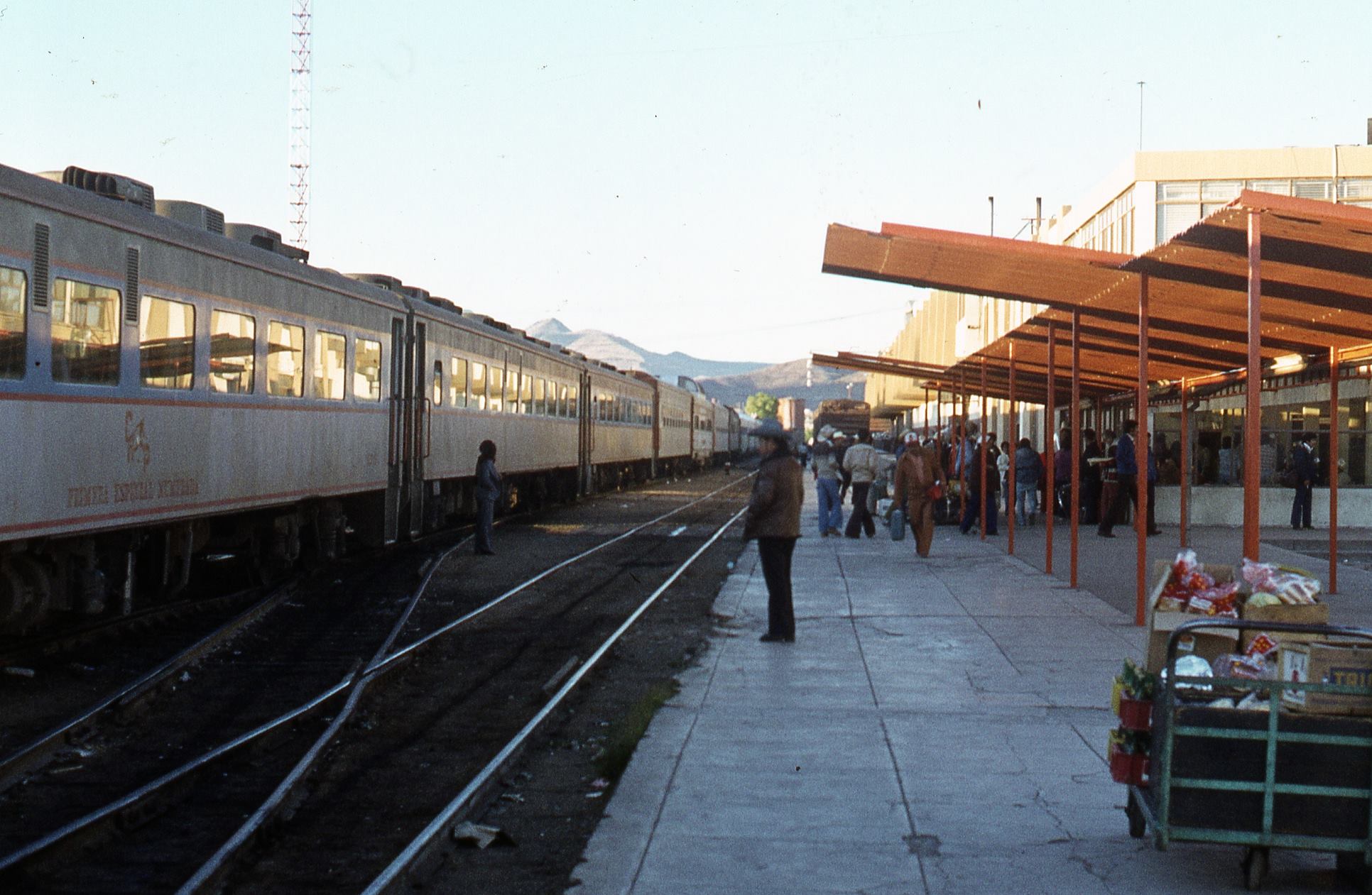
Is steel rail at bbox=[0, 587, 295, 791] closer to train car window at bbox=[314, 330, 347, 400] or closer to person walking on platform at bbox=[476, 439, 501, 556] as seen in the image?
train car window at bbox=[314, 330, 347, 400]

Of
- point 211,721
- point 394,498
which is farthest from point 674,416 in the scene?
point 211,721

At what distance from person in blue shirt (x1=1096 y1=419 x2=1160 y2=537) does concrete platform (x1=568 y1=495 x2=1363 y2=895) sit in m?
10.4

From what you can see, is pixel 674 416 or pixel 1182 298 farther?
pixel 674 416

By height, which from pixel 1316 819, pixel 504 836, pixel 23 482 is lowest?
pixel 504 836

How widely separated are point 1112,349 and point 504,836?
13.0 metres

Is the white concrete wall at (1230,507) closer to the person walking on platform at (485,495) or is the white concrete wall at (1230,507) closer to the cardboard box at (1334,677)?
the person walking on platform at (485,495)

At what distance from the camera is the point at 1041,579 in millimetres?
16688

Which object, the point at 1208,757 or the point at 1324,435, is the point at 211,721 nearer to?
the point at 1208,757

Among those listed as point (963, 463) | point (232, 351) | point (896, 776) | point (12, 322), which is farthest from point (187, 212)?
point (963, 463)

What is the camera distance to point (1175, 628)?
5.92 metres

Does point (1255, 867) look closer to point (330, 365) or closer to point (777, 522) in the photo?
point (777, 522)

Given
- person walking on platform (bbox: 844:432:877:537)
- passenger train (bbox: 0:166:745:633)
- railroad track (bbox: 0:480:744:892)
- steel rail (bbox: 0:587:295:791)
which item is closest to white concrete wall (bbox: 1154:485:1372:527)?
person walking on platform (bbox: 844:432:877:537)

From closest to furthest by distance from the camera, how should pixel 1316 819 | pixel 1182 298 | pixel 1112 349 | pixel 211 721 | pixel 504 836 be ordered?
1. pixel 1316 819
2. pixel 504 836
3. pixel 211 721
4. pixel 1182 298
5. pixel 1112 349

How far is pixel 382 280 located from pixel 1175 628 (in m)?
15.2
